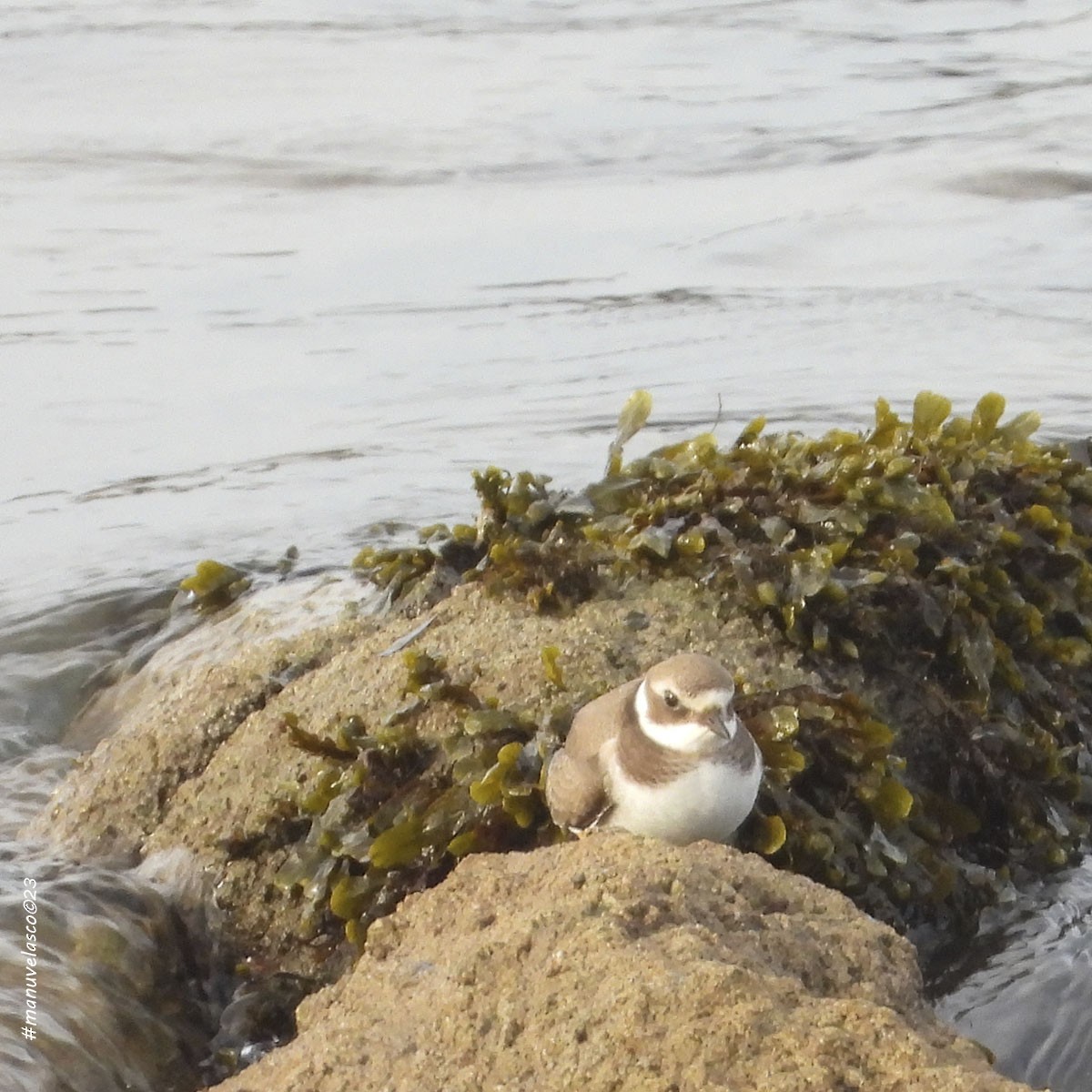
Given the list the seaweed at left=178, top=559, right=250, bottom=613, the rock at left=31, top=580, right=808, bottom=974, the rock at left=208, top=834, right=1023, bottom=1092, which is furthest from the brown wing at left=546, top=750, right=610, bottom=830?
the seaweed at left=178, top=559, right=250, bottom=613

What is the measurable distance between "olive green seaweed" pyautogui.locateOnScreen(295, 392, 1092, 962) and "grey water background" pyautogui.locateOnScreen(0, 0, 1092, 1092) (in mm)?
386

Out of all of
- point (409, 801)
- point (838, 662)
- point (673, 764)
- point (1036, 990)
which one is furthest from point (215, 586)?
point (1036, 990)

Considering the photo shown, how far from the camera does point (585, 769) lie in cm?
354

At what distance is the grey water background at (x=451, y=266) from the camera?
7.65m

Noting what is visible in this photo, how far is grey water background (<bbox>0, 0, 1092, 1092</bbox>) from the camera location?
7652 millimetres

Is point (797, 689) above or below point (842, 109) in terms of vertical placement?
below

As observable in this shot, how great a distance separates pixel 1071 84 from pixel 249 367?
31.9 feet

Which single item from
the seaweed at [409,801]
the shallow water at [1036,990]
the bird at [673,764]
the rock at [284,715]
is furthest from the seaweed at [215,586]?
the shallow water at [1036,990]

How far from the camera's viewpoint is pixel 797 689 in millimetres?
4094

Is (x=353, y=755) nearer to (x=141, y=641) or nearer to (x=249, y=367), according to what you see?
(x=141, y=641)

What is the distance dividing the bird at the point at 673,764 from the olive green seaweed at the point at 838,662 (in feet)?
1.13

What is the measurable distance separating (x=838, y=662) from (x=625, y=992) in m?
2.02

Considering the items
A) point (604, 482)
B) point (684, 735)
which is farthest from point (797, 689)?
point (604, 482)

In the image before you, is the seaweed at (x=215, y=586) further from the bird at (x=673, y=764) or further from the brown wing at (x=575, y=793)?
the bird at (x=673, y=764)
